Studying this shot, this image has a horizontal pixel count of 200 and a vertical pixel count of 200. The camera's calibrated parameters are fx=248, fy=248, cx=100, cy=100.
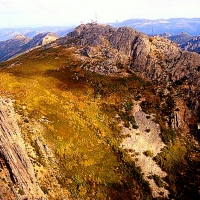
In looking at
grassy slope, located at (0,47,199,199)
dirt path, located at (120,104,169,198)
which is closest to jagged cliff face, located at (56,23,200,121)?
grassy slope, located at (0,47,199,199)

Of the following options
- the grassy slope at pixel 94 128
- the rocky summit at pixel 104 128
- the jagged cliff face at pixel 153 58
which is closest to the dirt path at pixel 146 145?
the rocky summit at pixel 104 128

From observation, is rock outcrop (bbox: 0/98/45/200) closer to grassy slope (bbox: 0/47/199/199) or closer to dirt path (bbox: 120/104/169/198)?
grassy slope (bbox: 0/47/199/199)

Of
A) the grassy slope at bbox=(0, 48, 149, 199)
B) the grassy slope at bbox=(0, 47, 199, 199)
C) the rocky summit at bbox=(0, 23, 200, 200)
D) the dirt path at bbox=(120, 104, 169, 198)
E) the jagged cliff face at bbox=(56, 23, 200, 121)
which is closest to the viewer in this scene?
the rocky summit at bbox=(0, 23, 200, 200)

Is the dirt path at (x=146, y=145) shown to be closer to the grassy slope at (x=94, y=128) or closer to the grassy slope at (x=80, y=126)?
the grassy slope at (x=94, y=128)

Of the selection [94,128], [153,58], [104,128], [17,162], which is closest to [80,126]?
[94,128]

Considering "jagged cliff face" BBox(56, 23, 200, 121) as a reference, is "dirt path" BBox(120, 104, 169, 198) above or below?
below

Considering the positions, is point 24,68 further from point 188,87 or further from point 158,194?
point 158,194

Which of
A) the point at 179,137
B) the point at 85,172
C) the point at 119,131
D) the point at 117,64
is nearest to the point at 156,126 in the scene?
the point at 179,137
